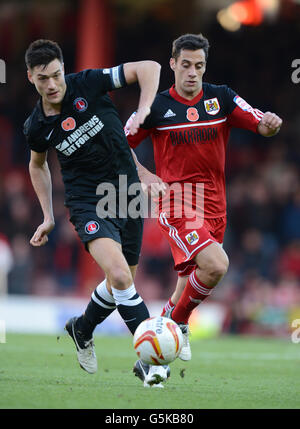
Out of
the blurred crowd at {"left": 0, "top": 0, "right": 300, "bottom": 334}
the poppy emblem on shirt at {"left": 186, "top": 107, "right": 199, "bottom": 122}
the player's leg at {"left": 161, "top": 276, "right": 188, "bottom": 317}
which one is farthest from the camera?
the blurred crowd at {"left": 0, "top": 0, "right": 300, "bottom": 334}

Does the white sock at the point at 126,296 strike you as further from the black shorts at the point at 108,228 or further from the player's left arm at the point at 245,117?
the player's left arm at the point at 245,117

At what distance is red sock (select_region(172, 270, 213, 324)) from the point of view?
6844 millimetres

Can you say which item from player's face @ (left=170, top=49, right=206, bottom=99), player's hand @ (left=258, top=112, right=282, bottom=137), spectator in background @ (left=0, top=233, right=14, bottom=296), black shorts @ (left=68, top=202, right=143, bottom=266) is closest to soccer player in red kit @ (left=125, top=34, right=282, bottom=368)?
player's face @ (left=170, top=49, right=206, bottom=99)

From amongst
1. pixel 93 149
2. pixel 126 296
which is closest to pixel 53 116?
pixel 93 149

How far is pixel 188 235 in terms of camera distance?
22.3ft

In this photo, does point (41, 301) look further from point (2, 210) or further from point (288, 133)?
point (288, 133)

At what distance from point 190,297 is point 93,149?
162 cm

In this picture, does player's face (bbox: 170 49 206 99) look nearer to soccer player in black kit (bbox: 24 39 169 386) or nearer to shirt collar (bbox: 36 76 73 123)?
soccer player in black kit (bbox: 24 39 169 386)

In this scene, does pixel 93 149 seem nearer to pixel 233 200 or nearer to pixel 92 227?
pixel 92 227

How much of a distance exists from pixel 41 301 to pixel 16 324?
57 centimetres

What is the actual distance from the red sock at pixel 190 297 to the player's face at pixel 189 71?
1.54 m

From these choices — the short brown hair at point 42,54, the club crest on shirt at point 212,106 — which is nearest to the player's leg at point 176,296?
the club crest on shirt at point 212,106

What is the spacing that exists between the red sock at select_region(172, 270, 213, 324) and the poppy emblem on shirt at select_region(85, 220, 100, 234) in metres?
1.24
